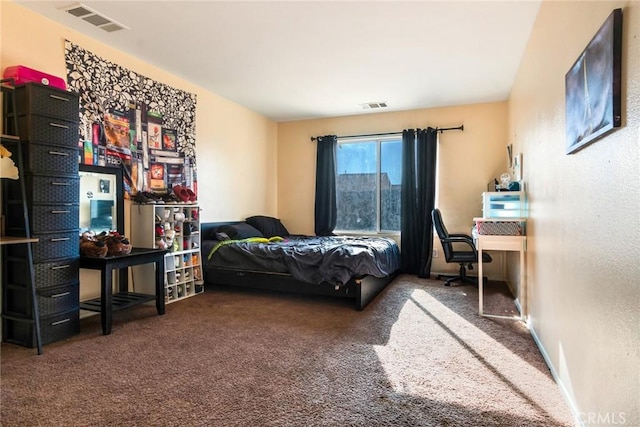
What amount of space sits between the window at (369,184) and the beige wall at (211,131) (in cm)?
124

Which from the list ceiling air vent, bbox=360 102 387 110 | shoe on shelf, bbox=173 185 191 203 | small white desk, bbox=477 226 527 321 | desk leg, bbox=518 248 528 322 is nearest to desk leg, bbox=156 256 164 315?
→ shoe on shelf, bbox=173 185 191 203

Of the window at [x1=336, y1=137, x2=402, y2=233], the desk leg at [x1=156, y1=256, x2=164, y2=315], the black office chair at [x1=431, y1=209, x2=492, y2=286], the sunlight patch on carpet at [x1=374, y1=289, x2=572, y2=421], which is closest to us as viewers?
the sunlight patch on carpet at [x1=374, y1=289, x2=572, y2=421]

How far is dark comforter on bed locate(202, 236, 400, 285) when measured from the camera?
3557 mm

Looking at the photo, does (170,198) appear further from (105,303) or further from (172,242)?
(105,303)

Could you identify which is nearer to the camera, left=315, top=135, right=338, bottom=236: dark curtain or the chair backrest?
the chair backrest

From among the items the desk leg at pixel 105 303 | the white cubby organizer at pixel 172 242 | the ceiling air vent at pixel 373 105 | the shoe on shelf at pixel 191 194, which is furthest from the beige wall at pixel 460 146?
the desk leg at pixel 105 303

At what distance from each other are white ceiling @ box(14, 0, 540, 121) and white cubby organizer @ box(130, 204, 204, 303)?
1.57 metres

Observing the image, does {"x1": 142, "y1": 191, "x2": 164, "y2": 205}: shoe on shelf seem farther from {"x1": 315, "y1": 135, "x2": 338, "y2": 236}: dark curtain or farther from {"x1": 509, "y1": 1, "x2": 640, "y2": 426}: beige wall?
{"x1": 509, "y1": 1, "x2": 640, "y2": 426}: beige wall

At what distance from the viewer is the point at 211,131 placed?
4.77m

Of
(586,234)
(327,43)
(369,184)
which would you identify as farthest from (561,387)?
(369,184)

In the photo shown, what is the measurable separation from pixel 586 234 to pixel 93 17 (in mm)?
3647

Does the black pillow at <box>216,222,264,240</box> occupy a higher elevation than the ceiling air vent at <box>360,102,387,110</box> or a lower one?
lower

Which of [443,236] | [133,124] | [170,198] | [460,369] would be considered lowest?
[460,369]

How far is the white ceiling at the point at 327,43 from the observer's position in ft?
9.04
